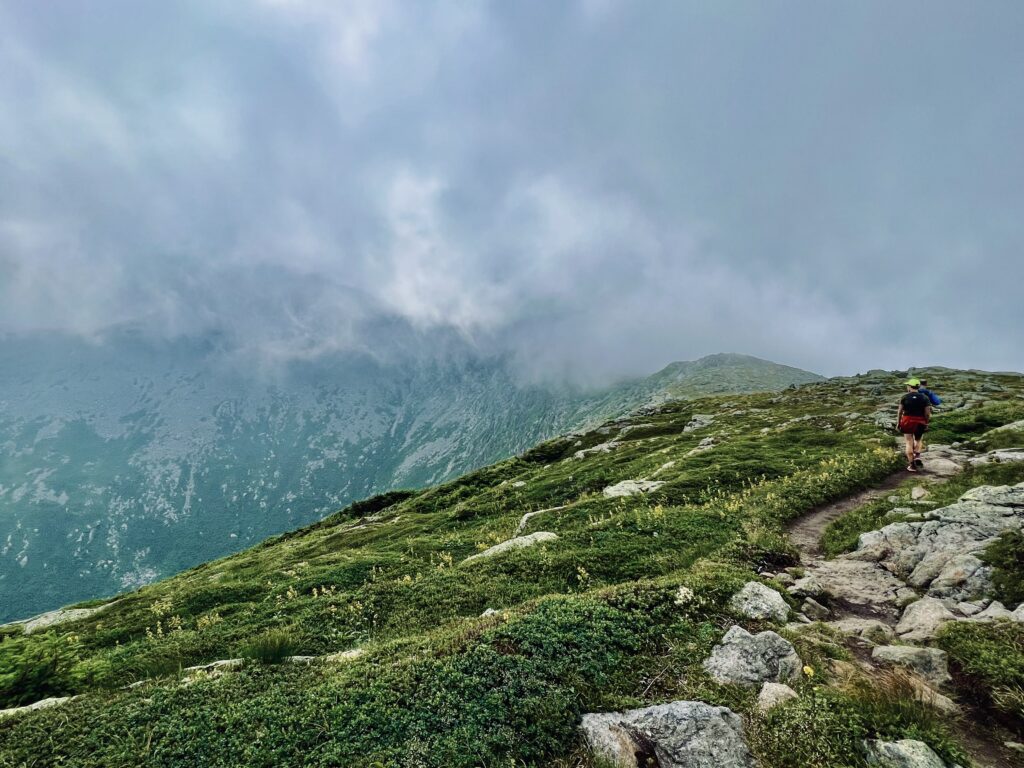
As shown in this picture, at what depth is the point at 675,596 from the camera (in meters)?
11.4

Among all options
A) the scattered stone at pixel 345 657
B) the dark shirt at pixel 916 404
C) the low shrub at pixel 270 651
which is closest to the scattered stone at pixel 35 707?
the low shrub at pixel 270 651

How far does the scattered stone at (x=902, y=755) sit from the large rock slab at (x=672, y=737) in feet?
5.38

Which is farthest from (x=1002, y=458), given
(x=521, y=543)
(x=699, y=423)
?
(x=699, y=423)

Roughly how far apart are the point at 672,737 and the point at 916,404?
91.8 ft

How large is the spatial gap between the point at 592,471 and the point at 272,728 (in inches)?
1450

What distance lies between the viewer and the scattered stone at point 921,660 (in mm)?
8883

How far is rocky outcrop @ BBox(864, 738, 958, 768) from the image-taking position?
6.50 m

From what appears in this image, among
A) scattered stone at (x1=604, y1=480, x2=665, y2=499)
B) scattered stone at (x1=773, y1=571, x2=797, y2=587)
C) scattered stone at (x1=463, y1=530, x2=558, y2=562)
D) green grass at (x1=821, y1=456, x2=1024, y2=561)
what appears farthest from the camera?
scattered stone at (x1=604, y1=480, x2=665, y2=499)

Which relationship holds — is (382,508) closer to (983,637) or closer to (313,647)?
(313,647)

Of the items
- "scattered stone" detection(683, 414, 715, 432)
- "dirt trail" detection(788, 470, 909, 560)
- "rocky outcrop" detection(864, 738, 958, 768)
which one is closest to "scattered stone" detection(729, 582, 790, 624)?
"rocky outcrop" detection(864, 738, 958, 768)

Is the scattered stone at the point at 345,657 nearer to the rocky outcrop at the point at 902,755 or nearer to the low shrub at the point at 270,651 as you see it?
the low shrub at the point at 270,651

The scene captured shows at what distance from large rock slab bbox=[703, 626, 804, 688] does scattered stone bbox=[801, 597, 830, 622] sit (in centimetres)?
326

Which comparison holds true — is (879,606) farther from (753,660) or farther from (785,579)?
(753,660)

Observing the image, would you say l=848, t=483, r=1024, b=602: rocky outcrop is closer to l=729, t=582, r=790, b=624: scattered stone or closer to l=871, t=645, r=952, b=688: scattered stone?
l=871, t=645, r=952, b=688: scattered stone
